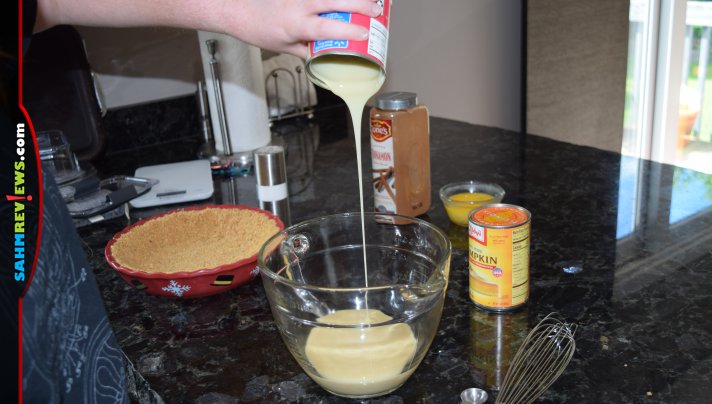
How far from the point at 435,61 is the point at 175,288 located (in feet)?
5.45

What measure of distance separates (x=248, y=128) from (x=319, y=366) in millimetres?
948

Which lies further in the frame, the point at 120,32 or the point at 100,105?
the point at 120,32

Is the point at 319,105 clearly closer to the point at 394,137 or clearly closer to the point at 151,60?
the point at 151,60

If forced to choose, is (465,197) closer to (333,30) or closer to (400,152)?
(400,152)

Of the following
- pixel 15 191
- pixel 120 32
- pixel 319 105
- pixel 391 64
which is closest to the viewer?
pixel 15 191

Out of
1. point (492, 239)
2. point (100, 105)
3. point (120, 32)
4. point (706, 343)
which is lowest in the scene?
point (706, 343)

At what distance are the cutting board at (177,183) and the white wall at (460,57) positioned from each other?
0.98 metres

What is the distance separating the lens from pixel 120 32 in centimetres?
170

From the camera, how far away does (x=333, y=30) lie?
0.74 m

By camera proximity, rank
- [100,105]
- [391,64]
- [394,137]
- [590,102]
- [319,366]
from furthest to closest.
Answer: [590,102] → [391,64] → [100,105] → [394,137] → [319,366]

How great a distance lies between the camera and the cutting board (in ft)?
4.31

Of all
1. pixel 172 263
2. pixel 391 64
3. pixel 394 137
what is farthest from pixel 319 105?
pixel 172 263

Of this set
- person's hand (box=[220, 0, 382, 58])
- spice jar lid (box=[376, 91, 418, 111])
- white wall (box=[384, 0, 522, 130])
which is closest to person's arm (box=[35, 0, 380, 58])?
person's hand (box=[220, 0, 382, 58])

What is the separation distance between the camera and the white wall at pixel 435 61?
5.77 feet
